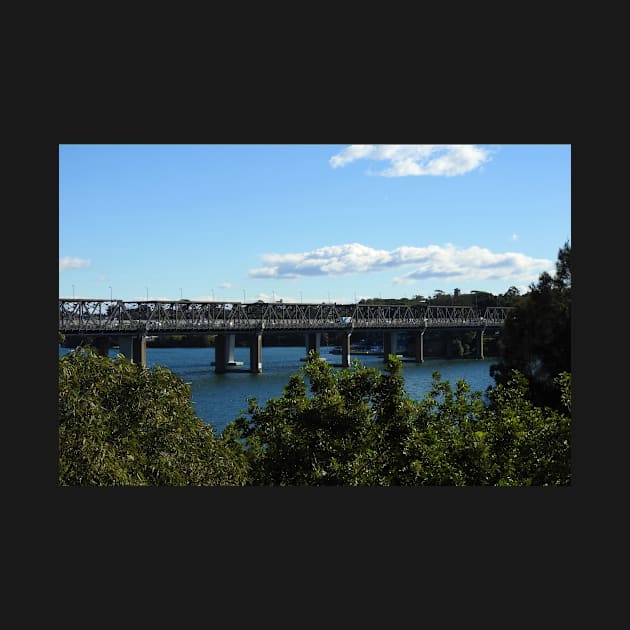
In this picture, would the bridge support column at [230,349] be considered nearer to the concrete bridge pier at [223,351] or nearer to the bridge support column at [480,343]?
the concrete bridge pier at [223,351]

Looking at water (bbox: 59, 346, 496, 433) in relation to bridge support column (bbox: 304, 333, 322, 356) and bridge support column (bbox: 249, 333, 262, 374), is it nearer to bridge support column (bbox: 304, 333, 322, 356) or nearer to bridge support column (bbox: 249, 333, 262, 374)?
bridge support column (bbox: 249, 333, 262, 374)

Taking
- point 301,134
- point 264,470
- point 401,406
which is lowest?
point 264,470

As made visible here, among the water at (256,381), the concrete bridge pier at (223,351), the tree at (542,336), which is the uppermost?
the tree at (542,336)

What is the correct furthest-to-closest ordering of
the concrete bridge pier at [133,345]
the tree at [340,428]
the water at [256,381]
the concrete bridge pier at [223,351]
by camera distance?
the concrete bridge pier at [223,351] → the concrete bridge pier at [133,345] → the water at [256,381] → the tree at [340,428]

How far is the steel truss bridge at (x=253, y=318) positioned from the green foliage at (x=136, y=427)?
47547mm

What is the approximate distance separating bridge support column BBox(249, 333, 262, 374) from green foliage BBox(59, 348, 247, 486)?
52.4 metres

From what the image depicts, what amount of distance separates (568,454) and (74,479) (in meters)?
8.65

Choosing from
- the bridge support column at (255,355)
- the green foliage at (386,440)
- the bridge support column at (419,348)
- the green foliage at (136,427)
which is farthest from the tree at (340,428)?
the bridge support column at (419,348)

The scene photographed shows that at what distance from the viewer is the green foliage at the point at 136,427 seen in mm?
11297

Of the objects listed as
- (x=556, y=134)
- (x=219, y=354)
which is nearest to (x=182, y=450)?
(x=556, y=134)

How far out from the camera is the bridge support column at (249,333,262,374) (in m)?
67.8

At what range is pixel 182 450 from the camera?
13859 millimetres

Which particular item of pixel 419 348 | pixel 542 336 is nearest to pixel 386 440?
pixel 542 336

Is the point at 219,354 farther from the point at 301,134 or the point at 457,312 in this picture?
the point at 301,134
